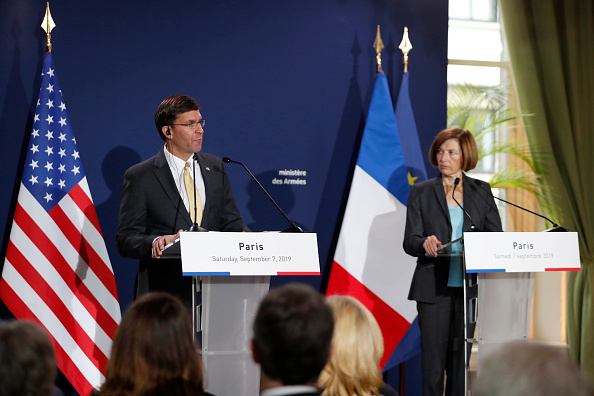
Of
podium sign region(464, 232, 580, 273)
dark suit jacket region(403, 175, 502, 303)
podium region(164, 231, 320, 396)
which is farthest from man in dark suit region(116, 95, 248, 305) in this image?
podium sign region(464, 232, 580, 273)

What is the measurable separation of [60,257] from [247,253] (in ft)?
5.56

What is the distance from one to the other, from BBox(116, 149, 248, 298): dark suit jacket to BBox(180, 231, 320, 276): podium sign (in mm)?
591

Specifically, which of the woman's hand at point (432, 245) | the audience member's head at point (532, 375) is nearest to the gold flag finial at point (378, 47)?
the woman's hand at point (432, 245)

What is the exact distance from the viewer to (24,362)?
5.19 ft

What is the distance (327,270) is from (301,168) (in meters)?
0.77

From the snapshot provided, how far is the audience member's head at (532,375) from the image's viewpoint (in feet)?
3.95

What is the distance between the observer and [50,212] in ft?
14.6

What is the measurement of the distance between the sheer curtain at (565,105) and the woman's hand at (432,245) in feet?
8.50

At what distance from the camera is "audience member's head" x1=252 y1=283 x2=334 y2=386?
1.63 meters

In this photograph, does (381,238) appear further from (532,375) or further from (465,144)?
(532,375)

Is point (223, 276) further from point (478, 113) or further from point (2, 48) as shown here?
point (478, 113)

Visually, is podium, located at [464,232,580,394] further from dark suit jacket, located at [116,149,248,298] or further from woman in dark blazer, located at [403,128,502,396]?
dark suit jacket, located at [116,149,248,298]

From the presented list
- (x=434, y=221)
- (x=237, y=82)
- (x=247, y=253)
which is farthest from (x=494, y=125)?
(x=247, y=253)

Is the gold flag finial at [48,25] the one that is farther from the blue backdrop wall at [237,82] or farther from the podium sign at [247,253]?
the podium sign at [247,253]
